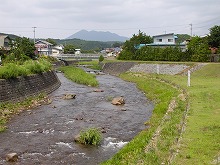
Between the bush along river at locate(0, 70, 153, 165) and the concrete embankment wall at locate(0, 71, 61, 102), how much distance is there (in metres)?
2.53

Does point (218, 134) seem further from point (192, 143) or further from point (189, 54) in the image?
point (189, 54)

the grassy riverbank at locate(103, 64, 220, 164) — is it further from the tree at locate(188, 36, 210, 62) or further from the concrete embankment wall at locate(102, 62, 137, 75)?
the concrete embankment wall at locate(102, 62, 137, 75)

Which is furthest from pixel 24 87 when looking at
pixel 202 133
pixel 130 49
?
pixel 130 49

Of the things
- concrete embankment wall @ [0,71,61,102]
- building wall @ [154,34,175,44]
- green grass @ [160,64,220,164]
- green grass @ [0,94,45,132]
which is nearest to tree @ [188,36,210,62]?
building wall @ [154,34,175,44]

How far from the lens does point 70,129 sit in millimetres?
16094

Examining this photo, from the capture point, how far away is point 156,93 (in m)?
27.8

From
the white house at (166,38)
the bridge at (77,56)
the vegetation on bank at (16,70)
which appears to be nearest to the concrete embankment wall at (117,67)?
the bridge at (77,56)

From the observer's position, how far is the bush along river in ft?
39.2

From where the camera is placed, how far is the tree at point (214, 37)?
5528 centimetres

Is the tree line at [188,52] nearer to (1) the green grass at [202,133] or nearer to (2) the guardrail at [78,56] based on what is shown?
(2) the guardrail at [78,56]

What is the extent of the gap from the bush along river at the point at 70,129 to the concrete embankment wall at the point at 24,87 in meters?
2.53

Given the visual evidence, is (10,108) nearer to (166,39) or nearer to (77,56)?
(77,56)

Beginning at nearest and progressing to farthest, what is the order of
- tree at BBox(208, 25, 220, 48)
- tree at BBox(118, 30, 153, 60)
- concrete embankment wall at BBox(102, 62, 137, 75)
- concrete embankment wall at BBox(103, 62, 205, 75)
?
1. concrete embankment wall at BBox(103, 62, 205, 75)
2. tree at BBox(208, 25, 220, 48)
3. concrete embankment wall at BBox(102, 62, 137, 75)
4. tree at BBox(118, 30, 153, 60)

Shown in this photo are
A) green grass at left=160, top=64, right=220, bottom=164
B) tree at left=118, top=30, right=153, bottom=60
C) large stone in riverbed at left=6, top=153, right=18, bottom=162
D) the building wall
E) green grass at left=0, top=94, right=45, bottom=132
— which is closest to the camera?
green grass at left=160, top=64, right=220, bottom=164
